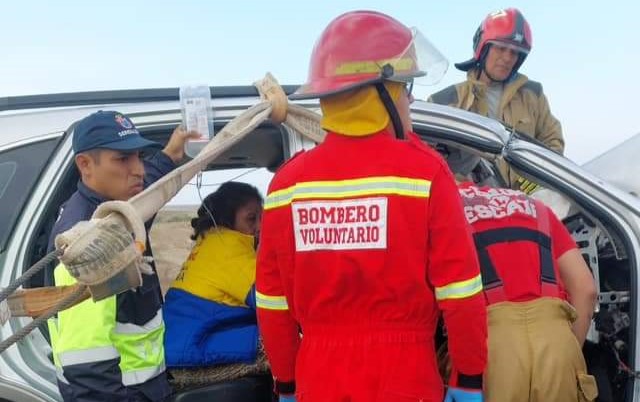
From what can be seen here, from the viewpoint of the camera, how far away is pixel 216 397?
2.67 meters

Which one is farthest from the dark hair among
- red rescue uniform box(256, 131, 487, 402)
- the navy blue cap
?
red rescue uniform box(256, 131, 487, 402)

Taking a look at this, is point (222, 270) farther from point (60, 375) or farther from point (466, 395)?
point (466, 395)

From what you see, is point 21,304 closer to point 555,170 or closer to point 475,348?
point 475,348

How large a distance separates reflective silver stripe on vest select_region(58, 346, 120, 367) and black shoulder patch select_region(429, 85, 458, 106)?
2.91 metres

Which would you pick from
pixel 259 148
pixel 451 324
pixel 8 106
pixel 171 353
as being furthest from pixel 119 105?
pixel 451 324

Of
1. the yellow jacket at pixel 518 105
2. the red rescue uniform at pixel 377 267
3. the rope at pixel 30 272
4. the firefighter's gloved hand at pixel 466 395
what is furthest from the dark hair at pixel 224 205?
the yellow jacket at pixel 518 105

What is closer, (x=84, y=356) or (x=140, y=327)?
(x=84, y=356)

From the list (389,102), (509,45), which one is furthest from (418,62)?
(509,45)

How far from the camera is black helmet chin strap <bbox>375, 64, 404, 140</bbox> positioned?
201cm

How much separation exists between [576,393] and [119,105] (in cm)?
194

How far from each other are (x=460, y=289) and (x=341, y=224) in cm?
36

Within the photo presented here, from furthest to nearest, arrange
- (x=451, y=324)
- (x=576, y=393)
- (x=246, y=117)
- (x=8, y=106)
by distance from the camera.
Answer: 1. (x=8, y=106)
2. (x=246, y=117)
3. (x=576, y=393)
4. (x=451, y=324)

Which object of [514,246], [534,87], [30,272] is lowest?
[514,246]

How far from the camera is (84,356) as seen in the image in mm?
2109
